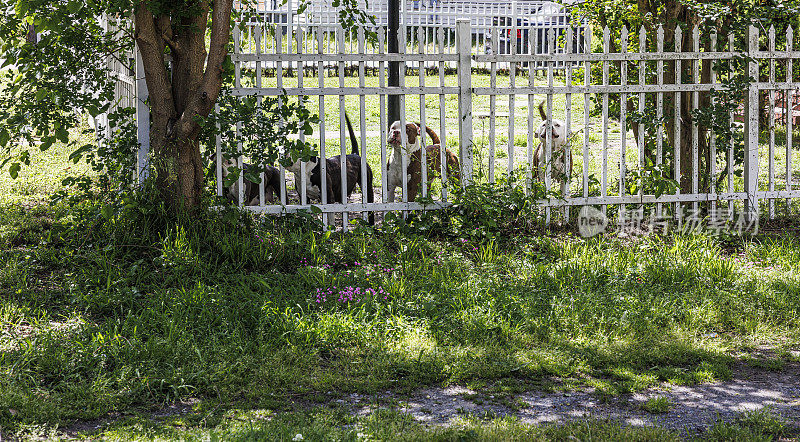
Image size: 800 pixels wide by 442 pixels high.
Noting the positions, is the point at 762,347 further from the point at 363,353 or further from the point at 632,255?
the point at 363,353

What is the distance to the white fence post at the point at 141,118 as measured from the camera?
6.59 metres

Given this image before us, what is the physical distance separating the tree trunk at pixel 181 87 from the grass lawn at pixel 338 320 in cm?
33

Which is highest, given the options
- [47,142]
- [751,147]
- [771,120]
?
[771,120]

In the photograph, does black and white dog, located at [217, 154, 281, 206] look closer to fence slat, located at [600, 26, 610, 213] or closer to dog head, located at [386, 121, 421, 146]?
dog head, located at [386, 121, 421, 146]

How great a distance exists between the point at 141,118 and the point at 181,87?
487 millimetres

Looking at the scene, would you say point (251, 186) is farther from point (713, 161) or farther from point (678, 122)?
point (713, 161)

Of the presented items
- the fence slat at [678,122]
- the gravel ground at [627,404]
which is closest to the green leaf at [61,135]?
the gravel ground at [627,404]

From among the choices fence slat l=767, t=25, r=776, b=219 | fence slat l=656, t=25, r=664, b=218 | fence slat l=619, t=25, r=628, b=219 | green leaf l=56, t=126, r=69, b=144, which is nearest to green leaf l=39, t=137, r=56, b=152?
green leaf l=56, t=126, r=69, b=144

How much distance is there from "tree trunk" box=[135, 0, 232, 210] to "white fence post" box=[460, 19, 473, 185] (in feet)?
6.80

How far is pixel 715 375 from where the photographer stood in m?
4.30

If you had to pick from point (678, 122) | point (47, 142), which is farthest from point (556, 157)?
point (47, 142)

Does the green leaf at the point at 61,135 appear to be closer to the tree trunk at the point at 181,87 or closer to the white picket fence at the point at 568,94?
the tree trunk at the point at 181,87

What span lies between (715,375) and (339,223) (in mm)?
4250

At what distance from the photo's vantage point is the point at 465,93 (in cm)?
700
